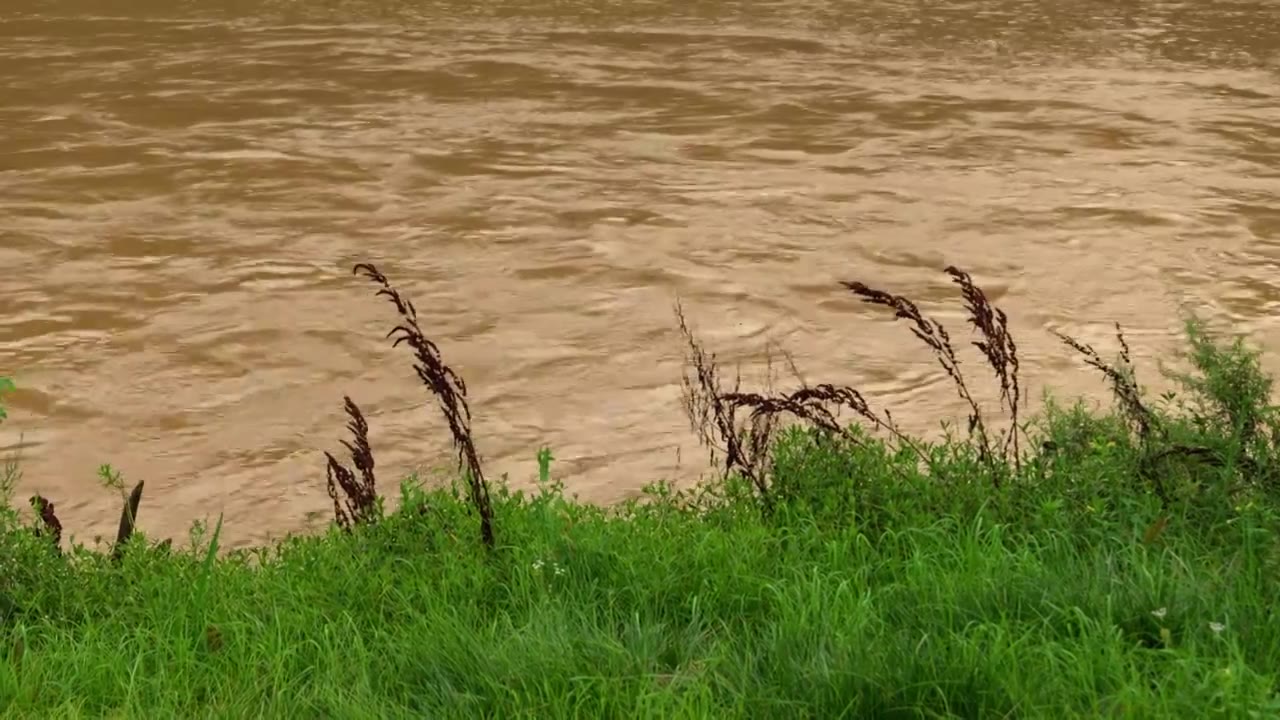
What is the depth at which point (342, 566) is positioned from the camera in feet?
14.1

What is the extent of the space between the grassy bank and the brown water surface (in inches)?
31.2

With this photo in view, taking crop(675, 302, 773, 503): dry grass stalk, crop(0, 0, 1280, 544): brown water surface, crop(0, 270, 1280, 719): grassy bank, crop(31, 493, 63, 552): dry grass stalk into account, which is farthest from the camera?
crop(0, 0, 1280, 544): brown water surface

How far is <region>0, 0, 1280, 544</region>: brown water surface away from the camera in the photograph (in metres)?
5.96

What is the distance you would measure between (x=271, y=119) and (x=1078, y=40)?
655 centimetres

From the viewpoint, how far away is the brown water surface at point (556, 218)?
19.6ft

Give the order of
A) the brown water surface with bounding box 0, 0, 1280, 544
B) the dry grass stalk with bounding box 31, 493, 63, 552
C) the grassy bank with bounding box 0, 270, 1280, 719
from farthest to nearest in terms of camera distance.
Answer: the brown water surface with bounding box 0, 0, 1280, 544
the dry grass stalk with bounding box 31, 493, 63, 552
the grassy bank with bounding box 0, 270, 1280, 719

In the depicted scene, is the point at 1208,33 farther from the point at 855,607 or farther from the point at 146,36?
the point at 855,607

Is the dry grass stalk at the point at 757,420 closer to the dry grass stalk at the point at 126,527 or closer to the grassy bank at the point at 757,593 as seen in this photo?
the grassy bank at the point at 757,593

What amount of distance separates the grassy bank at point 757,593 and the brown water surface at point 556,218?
79 centimetres

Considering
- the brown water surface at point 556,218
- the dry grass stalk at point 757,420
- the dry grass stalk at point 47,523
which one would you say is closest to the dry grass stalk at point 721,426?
the dry grass stalk at point 757,420

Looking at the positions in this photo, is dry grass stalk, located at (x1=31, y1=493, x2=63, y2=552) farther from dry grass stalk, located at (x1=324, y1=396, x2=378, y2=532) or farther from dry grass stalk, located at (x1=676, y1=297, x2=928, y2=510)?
dry grass stalk, located at (x1=676, y1=297, x2=928, y2=510)

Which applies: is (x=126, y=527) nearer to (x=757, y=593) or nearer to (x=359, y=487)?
(x=359, y=487)

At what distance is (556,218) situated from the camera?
830 cm

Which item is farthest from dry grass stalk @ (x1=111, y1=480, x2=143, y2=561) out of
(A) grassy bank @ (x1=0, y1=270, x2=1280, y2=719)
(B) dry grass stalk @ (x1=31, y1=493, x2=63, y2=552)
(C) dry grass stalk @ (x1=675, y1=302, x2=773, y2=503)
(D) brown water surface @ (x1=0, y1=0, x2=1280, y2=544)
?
(C) dry grass stalk @ (x1=675, y1=302, x2=773, y2=503)
